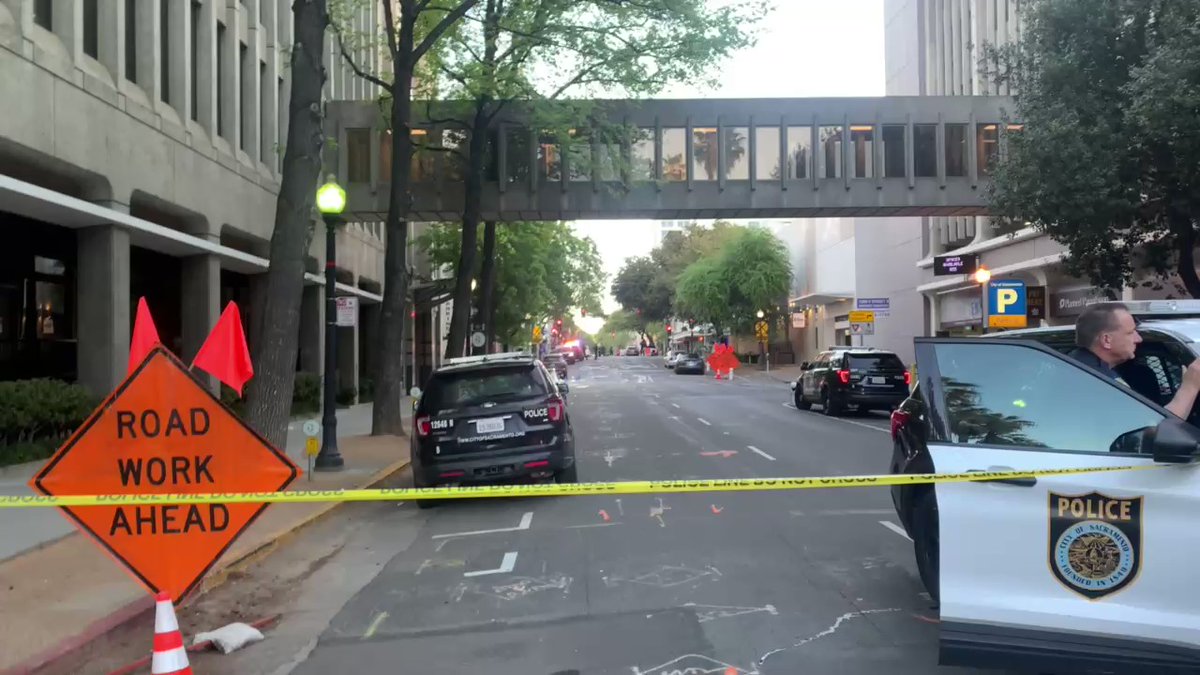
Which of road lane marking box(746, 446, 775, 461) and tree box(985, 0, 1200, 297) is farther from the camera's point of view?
road lane marking box(746, 446, 775, 461)

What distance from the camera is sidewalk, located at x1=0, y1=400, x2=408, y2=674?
17.7 feet

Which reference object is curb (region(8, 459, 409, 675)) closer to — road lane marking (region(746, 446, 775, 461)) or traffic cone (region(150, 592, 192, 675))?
traffic cone (region(150, 592, 192, 675))

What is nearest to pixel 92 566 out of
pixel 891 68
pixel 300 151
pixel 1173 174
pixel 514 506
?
pixel 514 506

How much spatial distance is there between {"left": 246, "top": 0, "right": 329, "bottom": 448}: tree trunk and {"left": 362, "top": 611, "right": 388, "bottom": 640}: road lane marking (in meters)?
5.24

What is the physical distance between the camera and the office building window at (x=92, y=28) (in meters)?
14.8

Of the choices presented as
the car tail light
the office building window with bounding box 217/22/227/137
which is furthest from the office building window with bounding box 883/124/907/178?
the car tail light

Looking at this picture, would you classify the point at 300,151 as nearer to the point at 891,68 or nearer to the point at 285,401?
the point at 285,401

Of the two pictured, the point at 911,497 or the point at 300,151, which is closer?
the point at 911,497

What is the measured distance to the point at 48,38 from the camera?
13312 millimetres

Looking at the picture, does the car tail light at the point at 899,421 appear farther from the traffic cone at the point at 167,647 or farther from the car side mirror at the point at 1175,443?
the traffic cone at the point at 167,647

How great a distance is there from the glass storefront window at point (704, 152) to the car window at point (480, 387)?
19927 mm

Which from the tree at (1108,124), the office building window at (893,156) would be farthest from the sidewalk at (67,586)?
the office building window at (893,156)

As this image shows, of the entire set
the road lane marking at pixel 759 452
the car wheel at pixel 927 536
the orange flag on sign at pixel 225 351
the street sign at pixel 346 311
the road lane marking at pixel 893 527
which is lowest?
the road lane marking at pixel 759 452

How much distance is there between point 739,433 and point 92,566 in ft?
42.7
